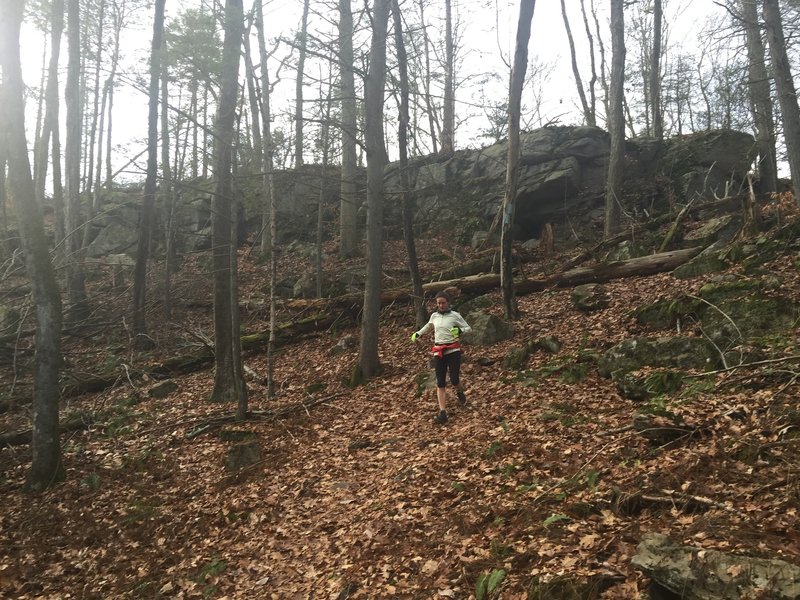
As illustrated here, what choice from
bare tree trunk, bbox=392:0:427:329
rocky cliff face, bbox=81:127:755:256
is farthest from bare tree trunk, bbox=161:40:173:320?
bare tree trunk, bbox=392:0:427:329

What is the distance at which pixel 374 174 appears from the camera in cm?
1030

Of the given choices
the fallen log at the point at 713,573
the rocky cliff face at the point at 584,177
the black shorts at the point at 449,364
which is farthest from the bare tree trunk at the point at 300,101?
the fallen log at the point at 713,573

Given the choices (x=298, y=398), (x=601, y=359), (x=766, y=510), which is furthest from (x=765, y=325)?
(x=298, y=398)

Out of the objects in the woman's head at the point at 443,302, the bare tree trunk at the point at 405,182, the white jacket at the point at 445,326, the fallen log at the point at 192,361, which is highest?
the bare tree trunk at the point at 405,182

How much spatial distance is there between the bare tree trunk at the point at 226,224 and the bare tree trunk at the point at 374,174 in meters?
→ 2.54

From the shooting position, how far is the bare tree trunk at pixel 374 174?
33.6 feet

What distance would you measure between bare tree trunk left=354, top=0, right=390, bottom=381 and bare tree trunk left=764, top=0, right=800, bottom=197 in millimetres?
7262

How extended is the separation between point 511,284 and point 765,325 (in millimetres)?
4901

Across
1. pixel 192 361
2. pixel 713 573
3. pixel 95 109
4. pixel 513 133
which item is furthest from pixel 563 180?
pixel 95 109

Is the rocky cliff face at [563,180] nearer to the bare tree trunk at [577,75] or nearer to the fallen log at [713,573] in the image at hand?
the bare tree trunk at [577,75]

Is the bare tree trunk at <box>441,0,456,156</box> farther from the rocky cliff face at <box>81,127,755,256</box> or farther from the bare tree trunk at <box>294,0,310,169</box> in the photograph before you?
the bare tree trunk at <box>294,0,310,169</box>

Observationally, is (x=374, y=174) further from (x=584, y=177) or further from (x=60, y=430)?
(x=584, y=177)

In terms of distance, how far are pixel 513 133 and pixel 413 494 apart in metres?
8.11

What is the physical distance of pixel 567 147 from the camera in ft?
59.8
